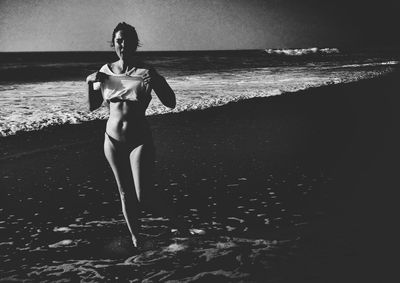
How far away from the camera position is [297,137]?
28.7 ft

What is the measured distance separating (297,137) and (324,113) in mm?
3566

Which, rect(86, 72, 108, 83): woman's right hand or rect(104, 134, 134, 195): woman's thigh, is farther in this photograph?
rect(104, 134, 134, 195): woman's thigh

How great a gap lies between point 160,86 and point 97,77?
0.44m

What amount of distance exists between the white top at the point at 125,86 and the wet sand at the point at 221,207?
1.20 m

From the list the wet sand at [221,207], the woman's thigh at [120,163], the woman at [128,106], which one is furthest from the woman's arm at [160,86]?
→ the wet sand at [221,207]

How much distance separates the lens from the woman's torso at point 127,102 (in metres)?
3.21

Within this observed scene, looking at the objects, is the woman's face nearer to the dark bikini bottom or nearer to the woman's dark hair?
the woman's dark hair

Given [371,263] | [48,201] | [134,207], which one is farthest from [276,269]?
[48,201]

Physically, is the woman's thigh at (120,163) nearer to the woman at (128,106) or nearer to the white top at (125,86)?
the woman at (128,106)

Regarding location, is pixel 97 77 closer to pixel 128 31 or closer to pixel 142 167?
pixel 128 31

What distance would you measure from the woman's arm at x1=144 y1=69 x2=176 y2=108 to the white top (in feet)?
0.14

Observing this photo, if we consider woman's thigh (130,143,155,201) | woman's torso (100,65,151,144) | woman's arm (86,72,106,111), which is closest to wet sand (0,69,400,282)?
woman's thigh (130,143,155,201)

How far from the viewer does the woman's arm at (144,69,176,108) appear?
10.4 ft

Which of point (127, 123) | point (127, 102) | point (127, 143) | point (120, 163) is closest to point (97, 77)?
point (127, 102)
